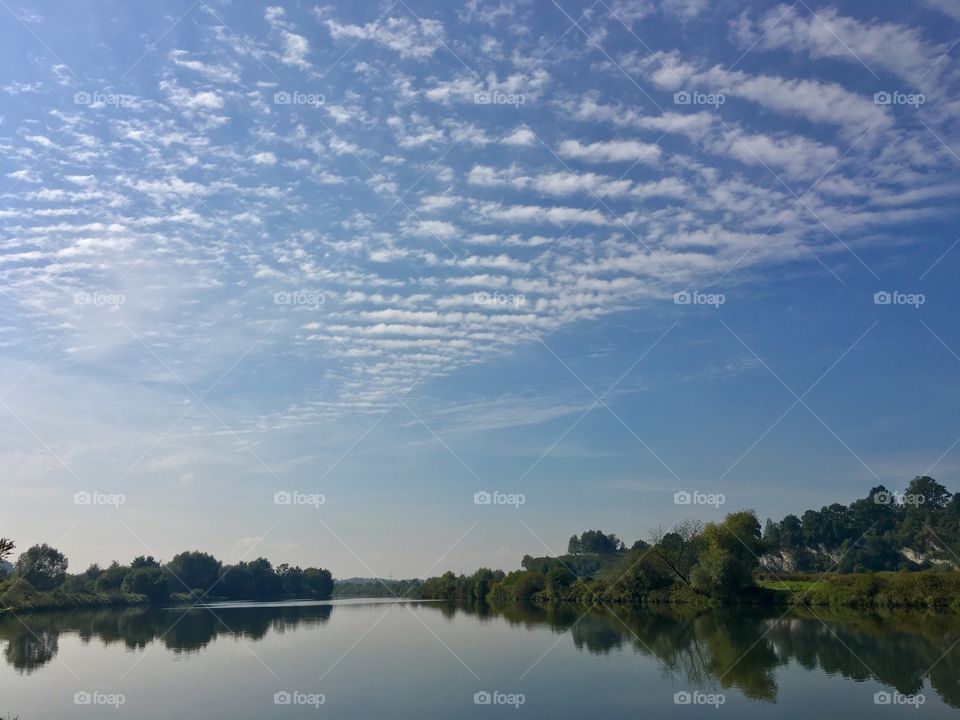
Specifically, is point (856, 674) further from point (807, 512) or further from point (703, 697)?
point (807, 512)

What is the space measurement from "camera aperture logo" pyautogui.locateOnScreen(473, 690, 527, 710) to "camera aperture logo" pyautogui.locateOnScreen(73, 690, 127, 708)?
1022 centimetres

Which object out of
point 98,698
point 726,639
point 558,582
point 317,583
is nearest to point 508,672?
point 98,698

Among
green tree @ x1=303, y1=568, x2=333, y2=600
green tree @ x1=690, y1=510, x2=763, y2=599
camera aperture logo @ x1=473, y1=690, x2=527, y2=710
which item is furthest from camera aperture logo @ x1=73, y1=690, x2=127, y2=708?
green tree @ x1=303, y1=568, x2=333, y2=600

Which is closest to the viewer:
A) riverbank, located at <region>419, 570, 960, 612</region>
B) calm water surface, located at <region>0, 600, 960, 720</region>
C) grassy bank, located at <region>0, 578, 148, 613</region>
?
calm water surface, located at <region>0, 600, 960, 720</region>

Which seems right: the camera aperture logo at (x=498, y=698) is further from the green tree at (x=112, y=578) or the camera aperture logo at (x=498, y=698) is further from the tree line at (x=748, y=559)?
the green tree at (x=112, y=578)

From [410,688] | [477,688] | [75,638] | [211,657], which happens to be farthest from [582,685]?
[75,638]

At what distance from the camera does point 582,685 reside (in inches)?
867

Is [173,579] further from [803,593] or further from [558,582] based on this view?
[803,593]

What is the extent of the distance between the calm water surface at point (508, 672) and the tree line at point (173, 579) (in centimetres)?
4304

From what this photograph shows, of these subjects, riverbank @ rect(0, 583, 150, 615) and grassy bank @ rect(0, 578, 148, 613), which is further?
grassy bank @ rect(0, 578, 148, 613)

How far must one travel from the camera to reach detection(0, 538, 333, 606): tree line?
283ft

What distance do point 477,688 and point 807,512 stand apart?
132982 millimetres

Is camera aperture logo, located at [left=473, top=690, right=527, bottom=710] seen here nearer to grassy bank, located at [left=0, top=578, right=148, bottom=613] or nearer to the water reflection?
the water reflection

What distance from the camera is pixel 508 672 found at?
25328 mm
